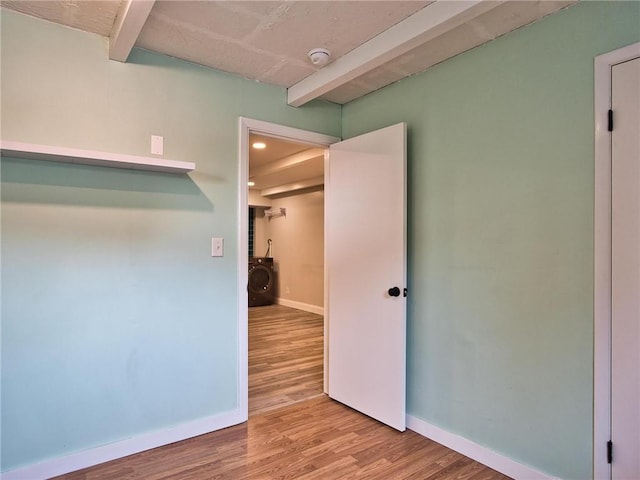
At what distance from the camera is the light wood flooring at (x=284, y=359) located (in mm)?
3113

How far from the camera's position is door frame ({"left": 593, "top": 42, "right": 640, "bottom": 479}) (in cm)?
168

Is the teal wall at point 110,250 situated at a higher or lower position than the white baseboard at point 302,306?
higher

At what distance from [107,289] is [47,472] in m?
0.96

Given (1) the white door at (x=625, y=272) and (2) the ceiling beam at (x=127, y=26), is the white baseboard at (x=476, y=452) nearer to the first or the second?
(1) the white door at (x=625, y=272)

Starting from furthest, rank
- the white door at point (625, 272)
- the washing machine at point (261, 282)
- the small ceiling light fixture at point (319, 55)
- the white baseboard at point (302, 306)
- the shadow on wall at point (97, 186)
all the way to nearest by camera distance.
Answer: the washing machine at point (261, 282) → the white baseboard at point (302, 306) → the small ceiling light fixture at point (319, 55) → the shadow on wall at point (97, 186) → the white door at point (625, 272)

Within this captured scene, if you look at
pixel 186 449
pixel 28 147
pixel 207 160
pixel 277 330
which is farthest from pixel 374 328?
pixel 277 330

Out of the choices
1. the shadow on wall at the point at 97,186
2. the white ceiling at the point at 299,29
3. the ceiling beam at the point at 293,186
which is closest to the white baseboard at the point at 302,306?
the ceiling beam at the point at 293,186

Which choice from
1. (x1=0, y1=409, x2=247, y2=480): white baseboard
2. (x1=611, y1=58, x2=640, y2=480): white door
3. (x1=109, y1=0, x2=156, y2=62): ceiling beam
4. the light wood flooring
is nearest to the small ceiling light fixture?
(x1=109, y1=0, x2=156, y2=62): ceiling beam

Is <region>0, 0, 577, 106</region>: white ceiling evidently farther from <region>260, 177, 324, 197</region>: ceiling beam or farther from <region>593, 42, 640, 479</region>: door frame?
<region>260, 177, 324, 197</region>: ceiling beam

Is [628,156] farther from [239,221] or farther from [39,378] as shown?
[39,378]

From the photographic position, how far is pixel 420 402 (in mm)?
2498

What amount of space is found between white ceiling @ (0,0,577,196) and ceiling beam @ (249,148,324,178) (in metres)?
1.88

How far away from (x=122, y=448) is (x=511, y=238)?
8.05 feet

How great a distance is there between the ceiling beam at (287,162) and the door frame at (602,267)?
112 inches
